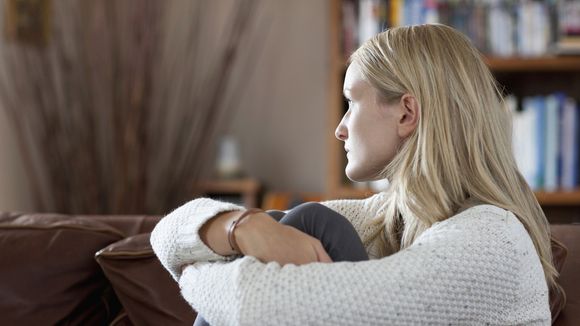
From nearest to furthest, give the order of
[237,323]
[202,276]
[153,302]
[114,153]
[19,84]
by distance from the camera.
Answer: [237,323]
[202,276]
[153,302]
[19,84]
[114,153]

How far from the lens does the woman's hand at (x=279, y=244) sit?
3.71 feet

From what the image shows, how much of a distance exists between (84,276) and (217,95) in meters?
1.60

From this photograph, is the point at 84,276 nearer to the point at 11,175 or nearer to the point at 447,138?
the point at 447,138

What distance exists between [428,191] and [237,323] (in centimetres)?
35

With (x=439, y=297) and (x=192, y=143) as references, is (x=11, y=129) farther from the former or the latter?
(x=439, y=297)

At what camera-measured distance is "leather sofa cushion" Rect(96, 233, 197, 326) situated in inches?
63.0

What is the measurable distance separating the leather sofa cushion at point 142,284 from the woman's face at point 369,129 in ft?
1.52

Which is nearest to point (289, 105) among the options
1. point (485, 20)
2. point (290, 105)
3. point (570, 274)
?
point (290, 105)

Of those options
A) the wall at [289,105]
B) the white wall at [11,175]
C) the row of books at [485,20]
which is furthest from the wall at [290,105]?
the white wall at [11,175]

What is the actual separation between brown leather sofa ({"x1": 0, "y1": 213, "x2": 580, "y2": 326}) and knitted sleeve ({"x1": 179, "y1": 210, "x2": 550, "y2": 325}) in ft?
1.44

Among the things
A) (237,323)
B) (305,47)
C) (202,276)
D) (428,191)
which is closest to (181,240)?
(202,276)

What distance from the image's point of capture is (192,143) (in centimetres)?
329

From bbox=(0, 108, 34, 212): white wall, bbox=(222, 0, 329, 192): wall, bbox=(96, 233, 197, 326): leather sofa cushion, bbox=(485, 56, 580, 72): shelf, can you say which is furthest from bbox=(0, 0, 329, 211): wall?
bbox=(96, 233, 197, 326): leather sofa cushion

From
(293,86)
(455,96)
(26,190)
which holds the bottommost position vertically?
(26,190)
